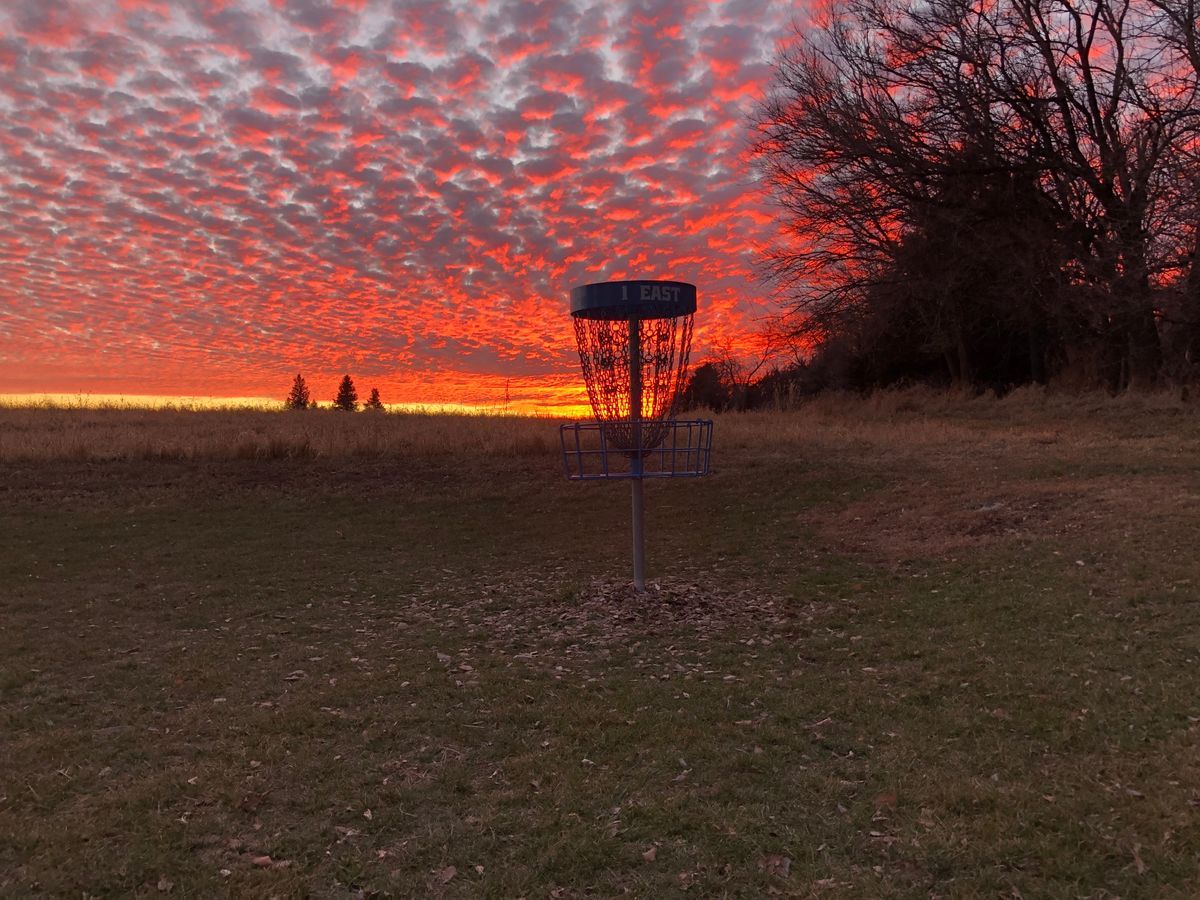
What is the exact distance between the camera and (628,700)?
5.17m

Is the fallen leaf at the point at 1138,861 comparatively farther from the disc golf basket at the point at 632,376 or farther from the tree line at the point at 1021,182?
the tree line at the point at 1021,182

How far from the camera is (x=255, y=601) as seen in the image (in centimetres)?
831

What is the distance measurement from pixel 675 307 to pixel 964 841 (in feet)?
15.0

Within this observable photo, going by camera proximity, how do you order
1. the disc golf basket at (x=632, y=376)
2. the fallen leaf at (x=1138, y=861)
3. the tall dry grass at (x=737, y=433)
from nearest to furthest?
1. the fallen leaf at (x=1138, y=861)
2. the disc golf basket at (x=632, y=376)
3. the tall dry grass at (x=737, y=433)

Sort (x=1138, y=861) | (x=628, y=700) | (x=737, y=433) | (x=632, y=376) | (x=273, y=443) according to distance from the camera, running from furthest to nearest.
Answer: (x=737, y=433) → (x=273, y=443) → (x=632, y=376) → (x=628, y=700) → (x=1138, y=861)

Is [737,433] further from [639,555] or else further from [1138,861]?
[1138,861]

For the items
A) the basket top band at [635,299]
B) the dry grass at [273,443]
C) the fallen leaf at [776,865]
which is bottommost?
the fallen leaf at [776,865]

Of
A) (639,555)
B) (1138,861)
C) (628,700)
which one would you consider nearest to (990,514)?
(639,555)

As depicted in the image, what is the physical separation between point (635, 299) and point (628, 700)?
322 centimetres

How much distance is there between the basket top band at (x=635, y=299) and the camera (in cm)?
638

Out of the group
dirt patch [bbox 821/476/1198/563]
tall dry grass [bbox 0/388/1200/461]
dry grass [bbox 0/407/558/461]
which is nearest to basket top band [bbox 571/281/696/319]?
dirt patch [bbox 821/476/1198/563]

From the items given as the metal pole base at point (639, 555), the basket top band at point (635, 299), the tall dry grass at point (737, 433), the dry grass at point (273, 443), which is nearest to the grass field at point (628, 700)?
the metal pole base at point (639, 555)

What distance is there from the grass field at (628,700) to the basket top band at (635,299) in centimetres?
286

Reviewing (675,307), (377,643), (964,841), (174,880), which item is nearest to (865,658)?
(964,841)
